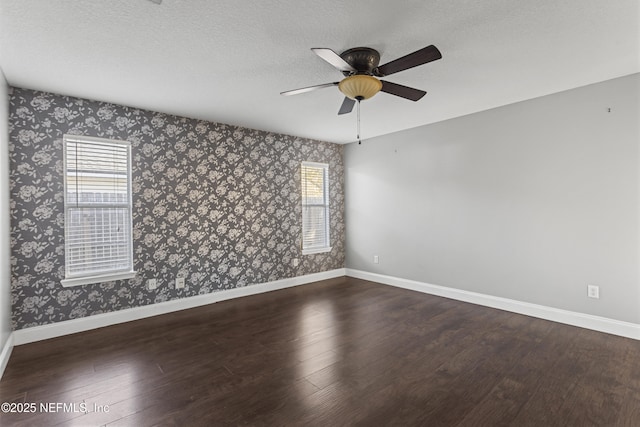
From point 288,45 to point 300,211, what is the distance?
3230 mm

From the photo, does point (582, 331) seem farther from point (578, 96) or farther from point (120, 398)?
point (120, 398)

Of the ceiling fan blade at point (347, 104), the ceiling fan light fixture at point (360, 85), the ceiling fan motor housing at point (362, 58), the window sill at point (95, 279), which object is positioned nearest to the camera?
the ceiling fan light fixture at point (360, 85)

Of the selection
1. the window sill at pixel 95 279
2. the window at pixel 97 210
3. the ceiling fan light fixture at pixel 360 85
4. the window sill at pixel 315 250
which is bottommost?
the window sill at pixel 95 279

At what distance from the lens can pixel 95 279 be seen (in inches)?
134

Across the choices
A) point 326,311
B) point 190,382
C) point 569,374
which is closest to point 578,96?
point 569,374

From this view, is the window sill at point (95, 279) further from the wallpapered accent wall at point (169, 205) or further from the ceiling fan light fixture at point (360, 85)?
the ceiling fan light fixture at point (360, 85)

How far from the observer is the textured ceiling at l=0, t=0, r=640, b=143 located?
6.41 feet

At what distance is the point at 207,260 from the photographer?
168 inches

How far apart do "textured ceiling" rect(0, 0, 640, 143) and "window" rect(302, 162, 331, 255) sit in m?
2.05

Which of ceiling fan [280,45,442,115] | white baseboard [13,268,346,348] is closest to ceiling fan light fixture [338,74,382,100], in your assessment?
ceiling fan [280,45,442,115]

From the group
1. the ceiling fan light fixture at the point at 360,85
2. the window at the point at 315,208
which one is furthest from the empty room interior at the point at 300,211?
the window at the point at 315,208

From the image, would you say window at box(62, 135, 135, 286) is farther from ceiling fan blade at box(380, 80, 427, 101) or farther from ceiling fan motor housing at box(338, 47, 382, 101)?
ceiling fan blade at box(380, 80, 427, 101)

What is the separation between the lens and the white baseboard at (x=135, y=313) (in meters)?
3.08

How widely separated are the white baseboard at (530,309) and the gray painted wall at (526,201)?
0.23 ft
